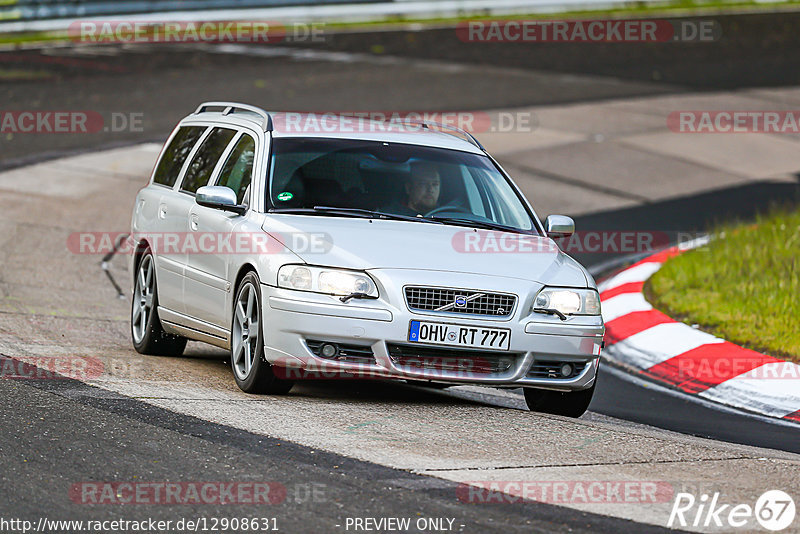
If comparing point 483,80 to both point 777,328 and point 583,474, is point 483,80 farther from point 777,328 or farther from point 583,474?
point 583,474

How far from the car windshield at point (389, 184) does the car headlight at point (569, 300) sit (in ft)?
2.85

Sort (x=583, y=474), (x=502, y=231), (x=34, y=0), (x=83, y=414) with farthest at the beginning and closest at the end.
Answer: (x=34, y=0) → (x=502, y=231) → (x=83, y=414) → (x=583, y=474)

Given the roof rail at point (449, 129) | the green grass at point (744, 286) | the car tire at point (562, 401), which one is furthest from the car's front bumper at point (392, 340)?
the green grass at point (744, 286)

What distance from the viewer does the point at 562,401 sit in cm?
833

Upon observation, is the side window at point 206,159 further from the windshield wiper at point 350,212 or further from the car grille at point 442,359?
the car grille at point 442,359

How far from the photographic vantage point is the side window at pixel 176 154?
9930 millimetres

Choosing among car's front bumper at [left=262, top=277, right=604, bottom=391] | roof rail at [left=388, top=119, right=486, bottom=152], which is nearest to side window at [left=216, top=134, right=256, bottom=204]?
car's front bumper at [left=262, top=277, right=604, bottom=391]

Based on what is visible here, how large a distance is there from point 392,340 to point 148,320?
2665 mm

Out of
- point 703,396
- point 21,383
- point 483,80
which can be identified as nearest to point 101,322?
point 21,383

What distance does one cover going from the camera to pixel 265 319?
769 centimetres

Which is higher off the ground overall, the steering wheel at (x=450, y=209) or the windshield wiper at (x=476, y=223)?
the steering wheel at (x=450, y=209)

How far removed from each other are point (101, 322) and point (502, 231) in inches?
143

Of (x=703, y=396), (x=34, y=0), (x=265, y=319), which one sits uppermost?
Answer: (x=34, y=0)

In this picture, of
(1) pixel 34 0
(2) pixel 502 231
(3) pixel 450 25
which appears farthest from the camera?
(3) pixel 450 25
